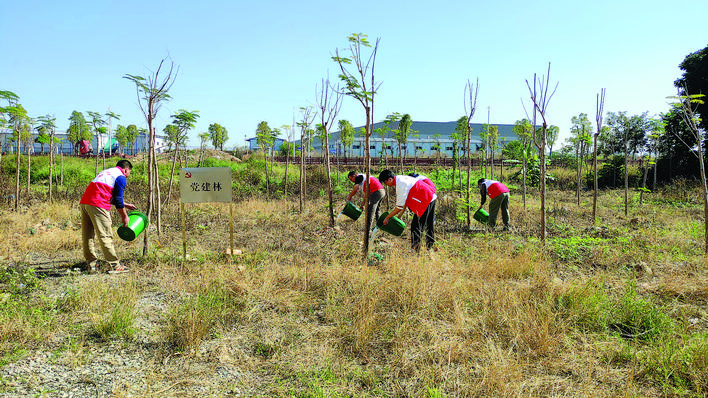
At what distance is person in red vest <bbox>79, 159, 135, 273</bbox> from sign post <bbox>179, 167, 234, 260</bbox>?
77 cm

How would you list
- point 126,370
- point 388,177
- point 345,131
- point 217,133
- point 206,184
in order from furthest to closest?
point 217,133 → point 345,131 → point 388,177 → point 206,184 → point 126,370

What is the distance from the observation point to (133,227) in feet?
16.5

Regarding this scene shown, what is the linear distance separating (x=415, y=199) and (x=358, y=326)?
110 inches

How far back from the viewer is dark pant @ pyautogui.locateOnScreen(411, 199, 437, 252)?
239 inches

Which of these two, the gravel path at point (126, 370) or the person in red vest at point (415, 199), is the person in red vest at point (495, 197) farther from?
the gravel path at point (126, 370)

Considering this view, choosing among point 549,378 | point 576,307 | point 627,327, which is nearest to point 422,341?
point 549,378

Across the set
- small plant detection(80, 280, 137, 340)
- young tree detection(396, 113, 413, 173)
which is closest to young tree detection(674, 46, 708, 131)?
young tree detection(396, 113, 413, 173)

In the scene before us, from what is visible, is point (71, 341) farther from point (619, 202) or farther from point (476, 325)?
point (619, 202)

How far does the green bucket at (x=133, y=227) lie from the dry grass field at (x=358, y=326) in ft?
1.74

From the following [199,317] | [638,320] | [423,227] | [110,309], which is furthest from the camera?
[423,227]

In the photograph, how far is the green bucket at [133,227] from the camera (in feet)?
16.2

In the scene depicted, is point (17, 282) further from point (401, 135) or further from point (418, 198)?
point (401, 135)

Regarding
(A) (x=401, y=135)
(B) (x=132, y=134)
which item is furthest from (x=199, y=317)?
(B) (x=132, y=134)

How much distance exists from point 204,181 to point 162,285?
1.55 m
